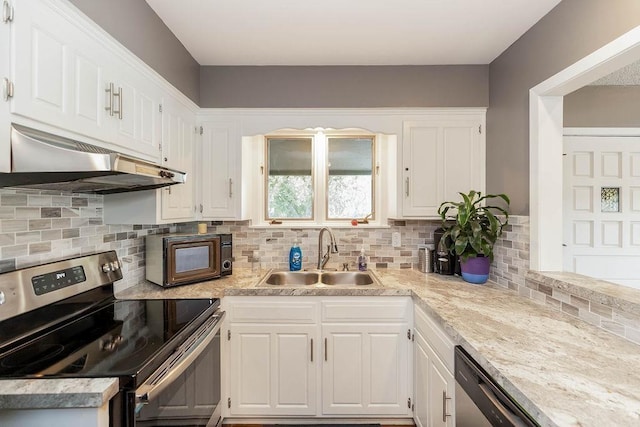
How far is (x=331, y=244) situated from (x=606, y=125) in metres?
2.39

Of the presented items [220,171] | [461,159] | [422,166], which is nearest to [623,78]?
[461,159]

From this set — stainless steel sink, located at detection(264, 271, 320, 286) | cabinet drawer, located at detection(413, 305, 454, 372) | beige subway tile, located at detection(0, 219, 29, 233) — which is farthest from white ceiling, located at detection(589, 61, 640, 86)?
beige subway tile, located at detection(0, 219, 29, 233)

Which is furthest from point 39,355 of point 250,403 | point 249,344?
point 250,403

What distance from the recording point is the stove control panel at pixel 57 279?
128 centimetres

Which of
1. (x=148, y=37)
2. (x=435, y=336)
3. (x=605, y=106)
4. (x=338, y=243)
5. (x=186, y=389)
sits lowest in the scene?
(x=186, y=389)

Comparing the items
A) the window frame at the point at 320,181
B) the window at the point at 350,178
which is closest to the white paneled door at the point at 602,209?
the window frame at the point at 320,181

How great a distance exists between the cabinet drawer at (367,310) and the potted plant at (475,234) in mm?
529

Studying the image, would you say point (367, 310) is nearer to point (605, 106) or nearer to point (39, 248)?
point (39, 248)

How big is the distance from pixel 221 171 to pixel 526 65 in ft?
7.14

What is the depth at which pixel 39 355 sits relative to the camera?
108cm

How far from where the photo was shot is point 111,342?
1.20 meters

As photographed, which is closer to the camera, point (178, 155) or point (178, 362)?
point (178, 362)

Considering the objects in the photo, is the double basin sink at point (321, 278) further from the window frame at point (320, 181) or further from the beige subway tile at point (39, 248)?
the beige subway tile at point (39, 248)

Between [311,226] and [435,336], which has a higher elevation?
[311,226]
